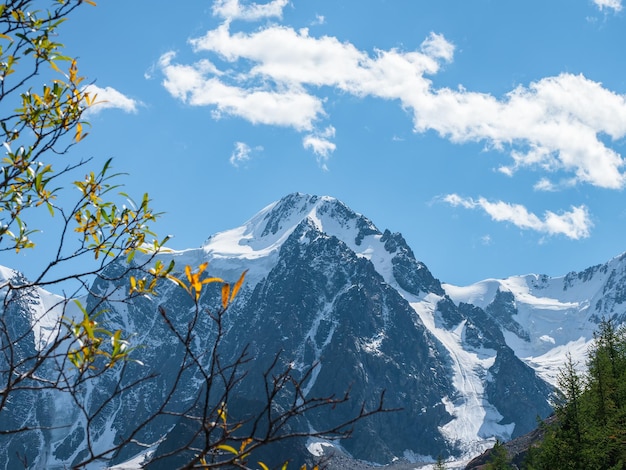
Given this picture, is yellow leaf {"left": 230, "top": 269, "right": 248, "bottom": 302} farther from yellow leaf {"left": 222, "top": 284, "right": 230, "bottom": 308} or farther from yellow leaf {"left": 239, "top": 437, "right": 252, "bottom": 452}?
yellow leaf {"left": 239, "top": 437, "right": 252, "bottom": 452}

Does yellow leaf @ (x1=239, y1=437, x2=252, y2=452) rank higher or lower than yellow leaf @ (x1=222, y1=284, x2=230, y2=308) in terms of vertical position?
lower

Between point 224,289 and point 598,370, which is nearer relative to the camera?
point 224,289

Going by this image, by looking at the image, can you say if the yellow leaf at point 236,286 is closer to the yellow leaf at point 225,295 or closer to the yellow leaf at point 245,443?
the yellow leaf at point 225,295

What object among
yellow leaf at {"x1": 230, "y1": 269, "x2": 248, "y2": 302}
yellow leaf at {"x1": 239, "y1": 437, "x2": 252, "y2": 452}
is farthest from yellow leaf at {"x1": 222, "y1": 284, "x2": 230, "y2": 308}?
yellow leaf at {"x1": 239, "y1": 437, "x2": 252, "y2": 452}

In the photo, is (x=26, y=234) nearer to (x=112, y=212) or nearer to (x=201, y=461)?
(x=112, y=212)

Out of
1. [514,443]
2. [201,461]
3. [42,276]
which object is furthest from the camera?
[514,443]

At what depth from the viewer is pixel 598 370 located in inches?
1474

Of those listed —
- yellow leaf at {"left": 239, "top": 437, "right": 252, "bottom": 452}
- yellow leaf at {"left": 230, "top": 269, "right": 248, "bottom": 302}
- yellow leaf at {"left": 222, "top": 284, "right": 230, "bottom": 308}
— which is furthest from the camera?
yellow leaf at {"left": 239, "top": 437, "right": 252, "bottom": 452}

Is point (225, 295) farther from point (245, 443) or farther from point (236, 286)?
point (245, 443)

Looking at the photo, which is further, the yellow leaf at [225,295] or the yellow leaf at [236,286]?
the yellow leaf at [225,295]

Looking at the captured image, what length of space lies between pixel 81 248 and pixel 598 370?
35.8 m

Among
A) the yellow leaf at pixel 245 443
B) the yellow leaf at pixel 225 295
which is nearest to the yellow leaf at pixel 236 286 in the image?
the yellow leaf at pixel 225 295

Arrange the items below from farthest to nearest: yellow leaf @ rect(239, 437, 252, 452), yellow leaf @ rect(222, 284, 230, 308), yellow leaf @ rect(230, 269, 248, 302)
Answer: yellow leaf @ rect(239, 437, 252, 452), yellow leaf @ rect(222, 284, 230, 308), yellow leaf @ rect(230, 269, 248, 302)

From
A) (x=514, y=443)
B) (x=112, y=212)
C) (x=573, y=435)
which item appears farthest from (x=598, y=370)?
(x=514, y=443)
